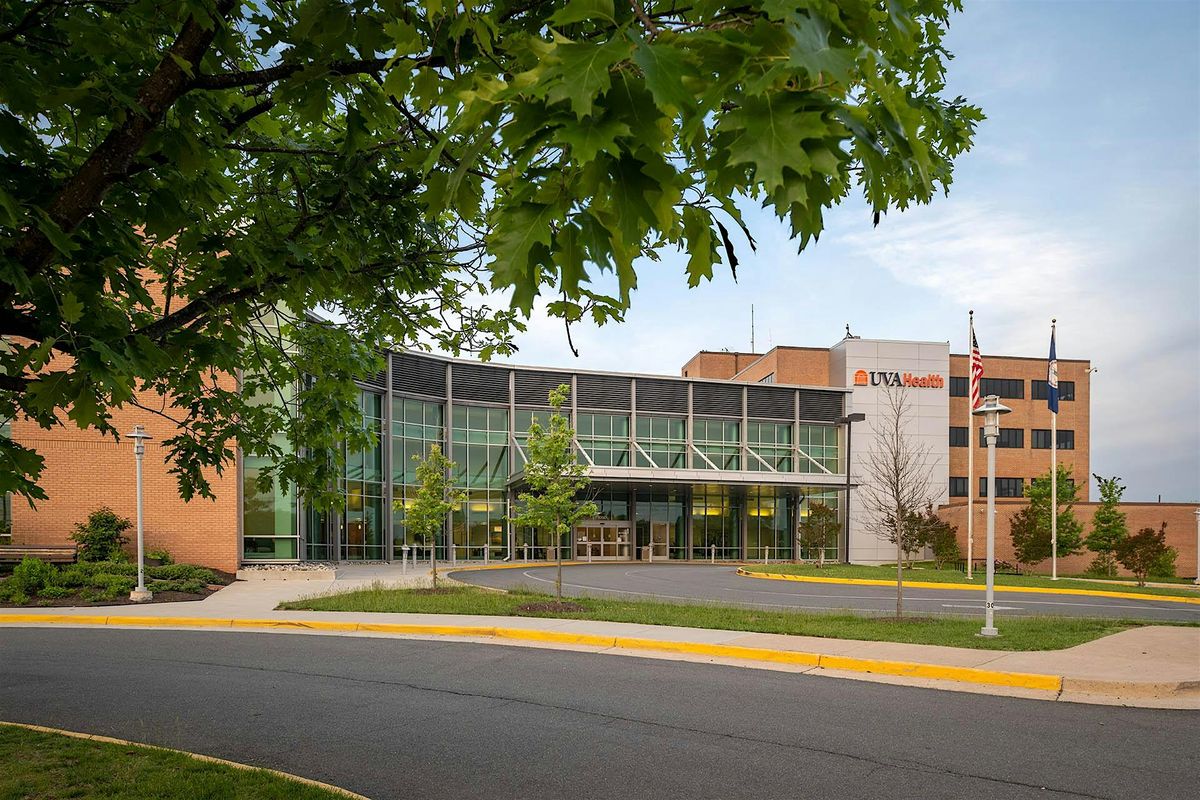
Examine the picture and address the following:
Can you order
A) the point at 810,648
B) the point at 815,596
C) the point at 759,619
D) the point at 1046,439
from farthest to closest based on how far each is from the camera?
the point at 1046,439
the point at 815,596
the point at 759,619
the point at 810,648

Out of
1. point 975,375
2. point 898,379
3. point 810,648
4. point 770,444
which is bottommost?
point 810,648

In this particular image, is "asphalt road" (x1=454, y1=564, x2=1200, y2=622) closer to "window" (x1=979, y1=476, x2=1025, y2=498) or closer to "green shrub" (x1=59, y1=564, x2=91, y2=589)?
"green shrub" (x1=59, y1=564, x2=91, y2=589)

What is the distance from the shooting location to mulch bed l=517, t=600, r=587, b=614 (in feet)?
55.8

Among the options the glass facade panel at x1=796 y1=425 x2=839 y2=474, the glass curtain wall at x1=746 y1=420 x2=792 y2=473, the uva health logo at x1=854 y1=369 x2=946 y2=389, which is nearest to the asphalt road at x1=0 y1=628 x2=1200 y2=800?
the glass curtain wall at x1=746 y1=420 x2=792 y2=473

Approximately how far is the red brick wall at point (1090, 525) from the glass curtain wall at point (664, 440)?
15.7 m

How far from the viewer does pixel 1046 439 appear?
55.7 metres

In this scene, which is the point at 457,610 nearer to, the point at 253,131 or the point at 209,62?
the point at 253,131

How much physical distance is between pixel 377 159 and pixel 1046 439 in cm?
5884

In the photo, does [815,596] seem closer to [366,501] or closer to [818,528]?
[818,528]

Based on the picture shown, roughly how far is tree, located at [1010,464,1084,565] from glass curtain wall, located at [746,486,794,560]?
1236cm

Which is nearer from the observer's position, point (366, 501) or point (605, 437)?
point (366, 501)

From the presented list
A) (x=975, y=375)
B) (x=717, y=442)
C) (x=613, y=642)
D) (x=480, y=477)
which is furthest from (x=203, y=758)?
(x=717, y=442)

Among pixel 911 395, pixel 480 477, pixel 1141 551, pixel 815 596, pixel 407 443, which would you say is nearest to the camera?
pixel 815 596

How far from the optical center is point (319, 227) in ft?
20.0
